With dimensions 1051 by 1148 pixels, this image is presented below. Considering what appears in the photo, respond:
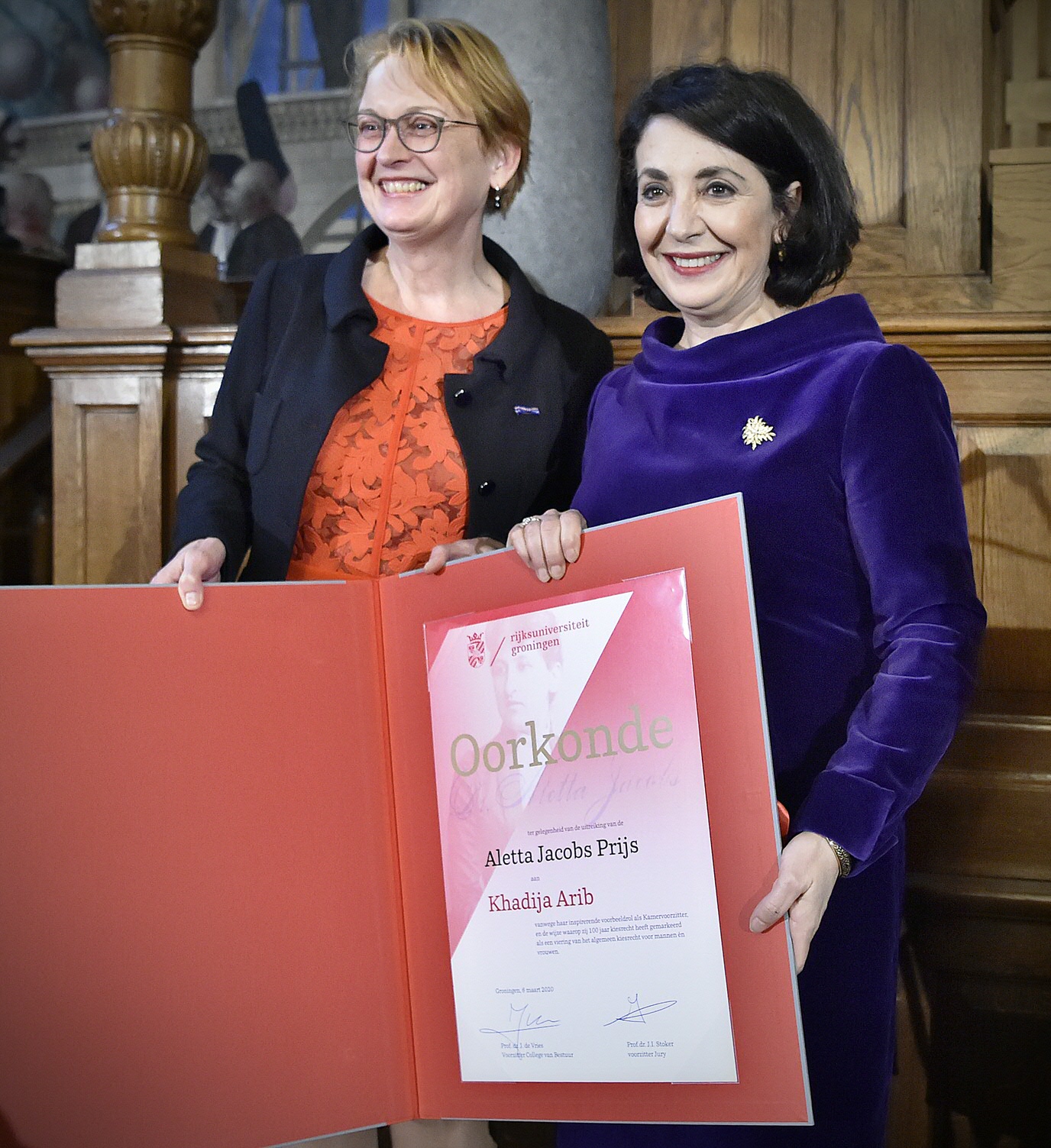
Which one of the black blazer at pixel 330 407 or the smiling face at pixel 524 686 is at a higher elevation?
the black blazer at pixel 330 407

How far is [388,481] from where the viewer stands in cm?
166

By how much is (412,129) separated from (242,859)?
1005 mm

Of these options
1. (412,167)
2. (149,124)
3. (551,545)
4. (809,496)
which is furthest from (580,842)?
(149,124)

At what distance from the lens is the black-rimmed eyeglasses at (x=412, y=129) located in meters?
1.71

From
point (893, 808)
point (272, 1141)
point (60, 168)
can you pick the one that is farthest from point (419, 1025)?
point (60, 168)

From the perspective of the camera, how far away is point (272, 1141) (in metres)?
1.25

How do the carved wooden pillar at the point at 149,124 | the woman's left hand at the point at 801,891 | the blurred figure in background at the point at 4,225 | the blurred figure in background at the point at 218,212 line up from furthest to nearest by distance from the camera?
the blurred figure in background at the point at 4,225 → the blurred figure in background at the point at 218,212 → the carved wooden pillar at the point at 149,124 → the woman's left hand at the point at 801,891

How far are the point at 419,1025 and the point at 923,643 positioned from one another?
63cm

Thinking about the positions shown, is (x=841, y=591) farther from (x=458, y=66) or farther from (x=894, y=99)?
(x=894, y=99)

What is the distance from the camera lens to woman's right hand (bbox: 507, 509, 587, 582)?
3.96 feet

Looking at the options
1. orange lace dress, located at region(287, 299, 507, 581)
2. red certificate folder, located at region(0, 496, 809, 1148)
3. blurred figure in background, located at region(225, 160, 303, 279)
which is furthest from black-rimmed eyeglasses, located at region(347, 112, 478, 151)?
blurred figure in background, located at region(225, 160, 303, 279)
